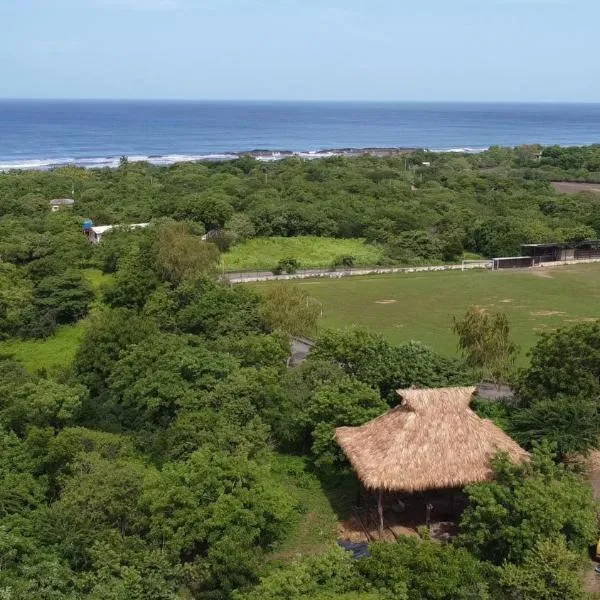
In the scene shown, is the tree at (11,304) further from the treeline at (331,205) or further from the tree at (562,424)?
the tree at (562,424)

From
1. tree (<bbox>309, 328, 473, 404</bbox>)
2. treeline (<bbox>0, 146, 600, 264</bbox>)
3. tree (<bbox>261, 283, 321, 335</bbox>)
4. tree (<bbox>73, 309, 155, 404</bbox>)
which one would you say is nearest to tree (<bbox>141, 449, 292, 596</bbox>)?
tree (<bbox>309, 328, 473, 404</bbox>)

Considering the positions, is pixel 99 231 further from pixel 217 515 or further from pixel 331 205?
pixel 217 515

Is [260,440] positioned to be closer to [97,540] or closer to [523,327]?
[97,540]

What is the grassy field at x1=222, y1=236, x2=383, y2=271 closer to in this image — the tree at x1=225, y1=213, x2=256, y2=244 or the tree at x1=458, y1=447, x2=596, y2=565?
the tree at x1=225, y1=213, x2=256, y2=244

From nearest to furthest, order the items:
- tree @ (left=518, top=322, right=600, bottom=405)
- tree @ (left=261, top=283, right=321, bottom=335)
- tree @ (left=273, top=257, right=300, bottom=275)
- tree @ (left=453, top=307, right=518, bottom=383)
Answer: tree @ (left=518, top=322, right=600, bottom=405), tree @ (left=453, top=307, right=518, bottom=383), tree @ (left=261, top=283, right=321, bottom=335), tree @ (left=273, top=257, right=300, bottom=275)

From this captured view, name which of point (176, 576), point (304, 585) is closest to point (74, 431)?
point (176, 576)

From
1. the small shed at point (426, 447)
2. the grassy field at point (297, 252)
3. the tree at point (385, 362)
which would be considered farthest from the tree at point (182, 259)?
the small shed at point (426, 447)
